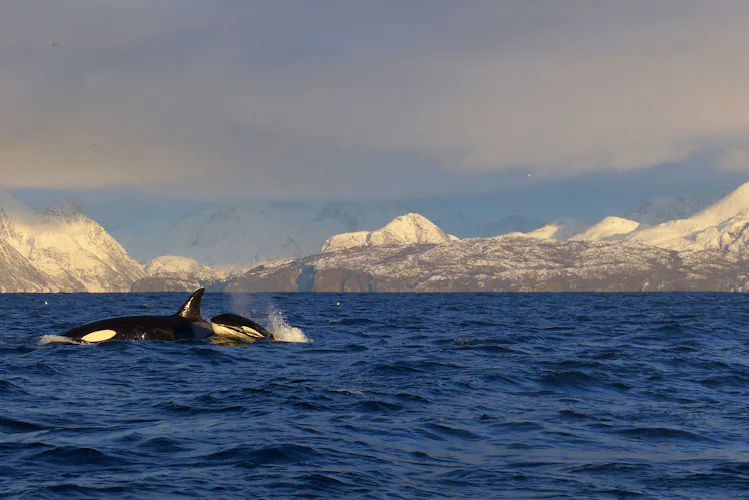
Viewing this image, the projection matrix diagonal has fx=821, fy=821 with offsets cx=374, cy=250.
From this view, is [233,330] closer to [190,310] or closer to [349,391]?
[190,310]

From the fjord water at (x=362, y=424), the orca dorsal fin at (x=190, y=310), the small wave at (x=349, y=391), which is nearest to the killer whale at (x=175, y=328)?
the orca dorsal fin at (x=190, y=310)

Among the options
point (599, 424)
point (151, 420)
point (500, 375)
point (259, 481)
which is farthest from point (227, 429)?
point (500, 375)

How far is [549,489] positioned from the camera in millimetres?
13141

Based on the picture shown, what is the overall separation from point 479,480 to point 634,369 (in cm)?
1812

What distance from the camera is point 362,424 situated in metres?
18.3

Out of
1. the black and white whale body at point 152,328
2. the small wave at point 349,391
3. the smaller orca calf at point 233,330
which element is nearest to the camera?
the small wave at point 349,391

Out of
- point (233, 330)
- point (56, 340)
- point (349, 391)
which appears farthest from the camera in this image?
point (233, 330)

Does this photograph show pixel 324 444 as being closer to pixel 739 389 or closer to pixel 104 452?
pixel 104 452

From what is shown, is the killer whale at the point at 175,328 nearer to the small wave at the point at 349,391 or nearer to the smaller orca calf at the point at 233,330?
the smaller orca calf at the point at 233,330

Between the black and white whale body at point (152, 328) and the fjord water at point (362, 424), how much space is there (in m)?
0.93

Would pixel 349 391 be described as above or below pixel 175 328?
below

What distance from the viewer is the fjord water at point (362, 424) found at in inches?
524

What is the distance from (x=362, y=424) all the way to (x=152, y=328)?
17.8 meters

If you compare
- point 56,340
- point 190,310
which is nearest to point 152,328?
point 190,310
